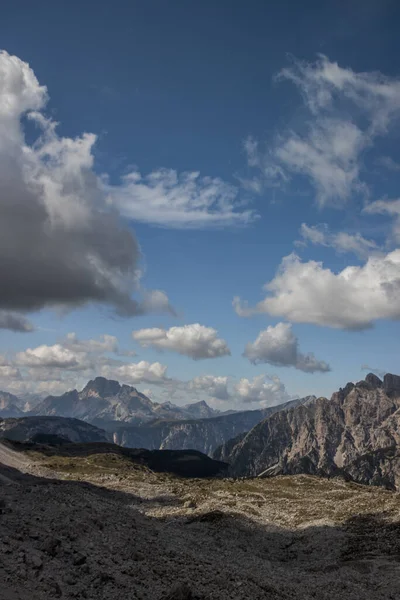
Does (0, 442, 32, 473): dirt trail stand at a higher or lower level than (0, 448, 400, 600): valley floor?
lower

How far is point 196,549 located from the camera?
42.3 m

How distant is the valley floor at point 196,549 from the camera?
21703 mm

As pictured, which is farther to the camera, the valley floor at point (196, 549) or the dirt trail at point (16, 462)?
the dirt trail at point (16, 462)

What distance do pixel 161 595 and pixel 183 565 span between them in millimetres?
7377

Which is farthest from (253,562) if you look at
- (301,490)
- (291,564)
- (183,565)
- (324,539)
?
(301,490)

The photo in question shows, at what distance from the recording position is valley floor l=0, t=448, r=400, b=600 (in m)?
21.7

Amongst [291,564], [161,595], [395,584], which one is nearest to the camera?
[161,595]

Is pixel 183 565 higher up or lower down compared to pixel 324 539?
higher up

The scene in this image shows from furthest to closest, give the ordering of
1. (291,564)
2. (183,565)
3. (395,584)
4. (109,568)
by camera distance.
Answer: (291,564) → (395,584) → (183,565) → (109,568)

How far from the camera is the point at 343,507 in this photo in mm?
79812

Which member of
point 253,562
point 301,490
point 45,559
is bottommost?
point 301,490

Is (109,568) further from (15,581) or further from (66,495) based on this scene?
(66,495)

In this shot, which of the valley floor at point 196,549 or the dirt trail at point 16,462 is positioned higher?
the valley floor at point 196,549

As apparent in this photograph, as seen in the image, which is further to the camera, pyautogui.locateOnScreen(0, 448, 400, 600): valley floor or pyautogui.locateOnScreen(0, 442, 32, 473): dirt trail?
pyautogui.locateOnScreen(0, 442, 32, 473): dirt trail
